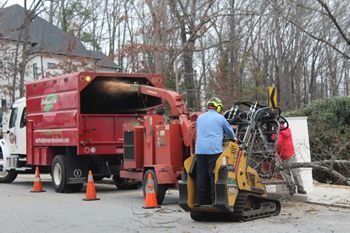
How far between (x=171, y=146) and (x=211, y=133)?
273 cm

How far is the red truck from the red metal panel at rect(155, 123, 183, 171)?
22 cm

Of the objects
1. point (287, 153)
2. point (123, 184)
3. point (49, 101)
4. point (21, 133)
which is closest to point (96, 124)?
point (49, 101)

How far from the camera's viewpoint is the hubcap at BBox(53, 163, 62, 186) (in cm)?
1505

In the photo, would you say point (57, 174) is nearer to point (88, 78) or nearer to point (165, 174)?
point (88, 78)

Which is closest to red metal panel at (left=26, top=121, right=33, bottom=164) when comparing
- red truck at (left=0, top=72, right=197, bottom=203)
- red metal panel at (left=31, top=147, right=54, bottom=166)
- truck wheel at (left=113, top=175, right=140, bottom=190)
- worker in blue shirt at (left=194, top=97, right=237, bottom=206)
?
red truck at (left=0, top=72, right=197, bottom=203)

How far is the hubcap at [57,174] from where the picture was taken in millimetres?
15055

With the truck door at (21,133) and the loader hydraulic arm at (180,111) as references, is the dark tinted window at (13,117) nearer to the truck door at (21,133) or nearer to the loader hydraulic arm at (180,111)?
the truck door at (21,133)

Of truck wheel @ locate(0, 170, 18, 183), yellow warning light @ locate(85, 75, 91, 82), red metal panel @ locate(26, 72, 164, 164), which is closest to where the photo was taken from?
yellow warning light @ locate(85, 75, 91, 82)

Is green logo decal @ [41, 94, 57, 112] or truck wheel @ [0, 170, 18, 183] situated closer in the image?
green logo decal @ [41, 94, 57, 112]

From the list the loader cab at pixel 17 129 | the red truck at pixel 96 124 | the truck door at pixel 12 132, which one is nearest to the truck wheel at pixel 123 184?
the red truck at pixel 96 124

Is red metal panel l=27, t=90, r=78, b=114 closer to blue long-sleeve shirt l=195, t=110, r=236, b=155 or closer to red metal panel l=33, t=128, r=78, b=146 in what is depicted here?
red metal panel l=33, t=128, r=78, b=146

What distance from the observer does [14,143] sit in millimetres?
18109

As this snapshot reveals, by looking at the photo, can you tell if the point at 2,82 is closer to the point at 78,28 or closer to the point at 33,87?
the point at 78,28

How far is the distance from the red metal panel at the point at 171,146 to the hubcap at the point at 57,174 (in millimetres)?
4227
